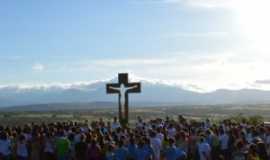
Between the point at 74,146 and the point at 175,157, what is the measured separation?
3.64m

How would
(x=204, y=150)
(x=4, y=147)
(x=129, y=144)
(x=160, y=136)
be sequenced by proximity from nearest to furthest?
→ 1. (x=129, y=144)
2. (x=204, y=150)
3. (x=4, y=147)
4. (x=160, y=136)

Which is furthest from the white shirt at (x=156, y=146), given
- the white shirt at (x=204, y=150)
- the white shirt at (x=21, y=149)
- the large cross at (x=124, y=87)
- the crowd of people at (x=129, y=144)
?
the large cross at (x=124, y=87)

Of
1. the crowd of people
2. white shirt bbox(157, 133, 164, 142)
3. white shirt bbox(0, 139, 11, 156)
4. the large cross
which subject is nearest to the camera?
the crowd of people

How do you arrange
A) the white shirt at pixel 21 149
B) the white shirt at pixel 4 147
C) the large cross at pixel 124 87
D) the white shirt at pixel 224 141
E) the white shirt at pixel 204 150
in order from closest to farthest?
1. the white shirt at pixel 204 150
2. the white shirt at pixel 4 147
3. the white shirt at pixel 21 149
4. the white shirt at pixel 224 141
5. the large cross at pixel 124 87

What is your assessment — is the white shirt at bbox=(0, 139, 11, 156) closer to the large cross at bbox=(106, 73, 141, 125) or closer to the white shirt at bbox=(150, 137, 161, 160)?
the white shirt at bbox=(150, 137, 161, 160)

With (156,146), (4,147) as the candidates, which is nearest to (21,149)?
(4,147)

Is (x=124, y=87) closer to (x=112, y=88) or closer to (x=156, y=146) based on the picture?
(x=112, y=88)

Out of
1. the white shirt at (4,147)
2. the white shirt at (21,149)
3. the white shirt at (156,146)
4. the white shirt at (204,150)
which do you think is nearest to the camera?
the white shirt at (156,146)

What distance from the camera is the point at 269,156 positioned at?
19.6 metres

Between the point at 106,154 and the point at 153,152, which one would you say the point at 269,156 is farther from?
the point at 106,154

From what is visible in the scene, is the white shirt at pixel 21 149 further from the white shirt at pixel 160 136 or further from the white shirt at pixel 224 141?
the white shirt at pixel 224 141

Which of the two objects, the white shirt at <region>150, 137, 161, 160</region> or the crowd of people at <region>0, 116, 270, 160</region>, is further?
the white shirt at <region>150, 137, 161, 160</region>

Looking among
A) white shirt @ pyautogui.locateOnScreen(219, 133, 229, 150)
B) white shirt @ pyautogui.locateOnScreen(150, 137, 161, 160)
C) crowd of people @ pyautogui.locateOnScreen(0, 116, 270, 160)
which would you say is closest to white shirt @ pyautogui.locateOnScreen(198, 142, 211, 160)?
crowd of people @ pyautogui.locateOnScreen(0, 116, 270, 160)

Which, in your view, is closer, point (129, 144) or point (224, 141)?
point (129, 144)
